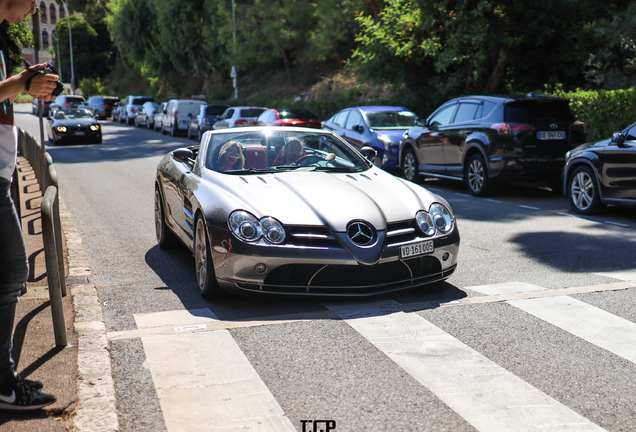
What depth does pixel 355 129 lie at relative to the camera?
54.3 feet

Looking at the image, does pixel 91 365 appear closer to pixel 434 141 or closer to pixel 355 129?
pixel 434 141

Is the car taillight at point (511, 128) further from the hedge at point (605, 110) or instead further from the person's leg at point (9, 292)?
the person's leg at point (9, 292)

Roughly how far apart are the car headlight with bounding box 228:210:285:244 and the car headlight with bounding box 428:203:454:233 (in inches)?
51.9

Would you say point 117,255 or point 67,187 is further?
point 67,187

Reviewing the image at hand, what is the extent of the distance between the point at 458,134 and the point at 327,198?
8.13 meters

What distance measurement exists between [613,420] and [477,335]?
141 centimetres

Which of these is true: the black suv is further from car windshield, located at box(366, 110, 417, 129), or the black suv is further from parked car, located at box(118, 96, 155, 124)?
parked car, located at box(118, 96, 155, 124)

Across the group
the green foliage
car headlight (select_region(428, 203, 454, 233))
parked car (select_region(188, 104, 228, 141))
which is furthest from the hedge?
the green foliage

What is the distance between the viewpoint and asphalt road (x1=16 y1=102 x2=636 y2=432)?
3.68 m

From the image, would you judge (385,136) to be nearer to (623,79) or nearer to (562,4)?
(623,79)

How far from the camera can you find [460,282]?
21.3 ft

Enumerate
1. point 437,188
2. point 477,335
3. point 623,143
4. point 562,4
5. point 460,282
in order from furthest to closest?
point 562,4 < point 437,188 < point 623,143 < point 460,282 < point 477,335

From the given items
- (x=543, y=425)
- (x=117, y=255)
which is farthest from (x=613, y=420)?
(x=117, y=255)

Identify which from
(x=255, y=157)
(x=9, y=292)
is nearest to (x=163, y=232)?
(x=255, y=157)
